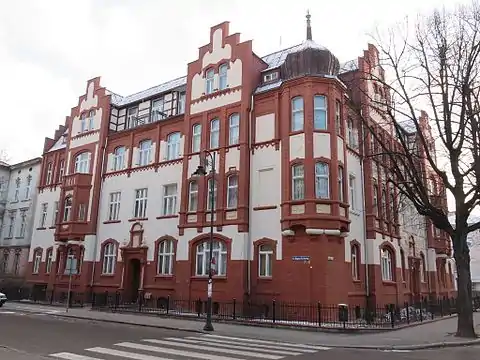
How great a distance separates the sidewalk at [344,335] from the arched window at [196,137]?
11.0m

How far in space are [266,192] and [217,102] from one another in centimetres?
701

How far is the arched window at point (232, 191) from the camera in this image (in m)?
24.7

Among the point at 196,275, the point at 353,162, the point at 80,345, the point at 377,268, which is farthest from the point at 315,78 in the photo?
the point at 80,345

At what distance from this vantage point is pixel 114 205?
104ft

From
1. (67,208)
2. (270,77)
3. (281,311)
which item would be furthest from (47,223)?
(281,311)

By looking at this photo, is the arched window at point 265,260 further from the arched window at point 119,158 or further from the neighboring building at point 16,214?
the neighboring building at point 16,214

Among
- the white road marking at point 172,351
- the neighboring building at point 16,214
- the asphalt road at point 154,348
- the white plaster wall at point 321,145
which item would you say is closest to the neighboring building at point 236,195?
the white plaster wall at point 321,145

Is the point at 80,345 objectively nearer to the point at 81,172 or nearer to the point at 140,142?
the point at 140,142

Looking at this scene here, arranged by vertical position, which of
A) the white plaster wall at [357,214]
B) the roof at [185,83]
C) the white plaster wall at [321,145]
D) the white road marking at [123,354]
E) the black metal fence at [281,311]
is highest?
the roof at [185,83]

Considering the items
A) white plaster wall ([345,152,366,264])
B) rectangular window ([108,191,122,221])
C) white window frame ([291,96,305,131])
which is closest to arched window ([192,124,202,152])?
white window frame ([291,96,305,131])

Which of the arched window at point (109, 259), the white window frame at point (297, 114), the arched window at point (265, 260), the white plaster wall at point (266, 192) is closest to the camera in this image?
the arched window at point (265, 260)

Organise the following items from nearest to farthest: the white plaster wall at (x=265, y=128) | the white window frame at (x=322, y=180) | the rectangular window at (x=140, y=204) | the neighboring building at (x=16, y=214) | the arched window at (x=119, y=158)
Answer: the white window frame at (x=322, y=180)
the white plaster wall at (x=265, y=128)
the rectangular window at (x=140, y=204)
the arched window at (x=119, y=158)
the neighboring building at (x=16, y=214)

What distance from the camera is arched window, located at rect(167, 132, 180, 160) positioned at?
29.1m

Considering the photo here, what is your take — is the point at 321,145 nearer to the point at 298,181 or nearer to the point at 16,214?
the point at 298,181
